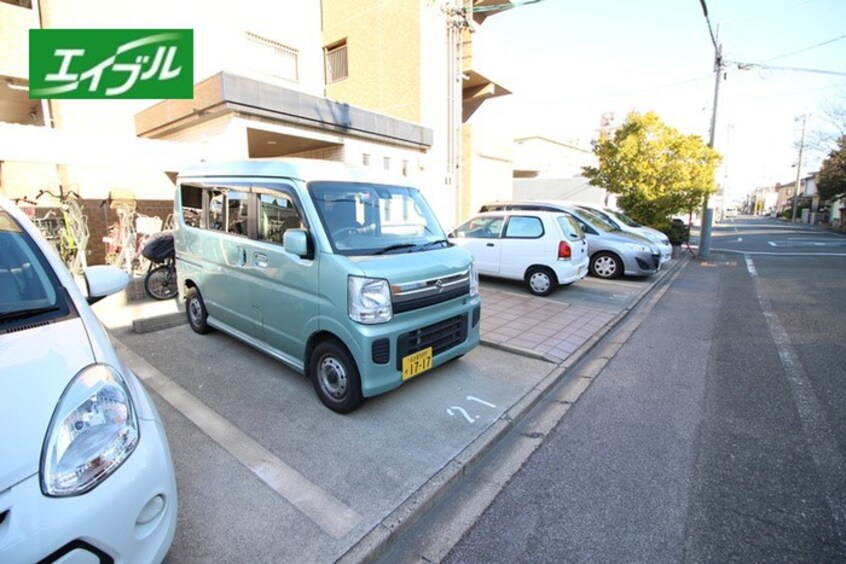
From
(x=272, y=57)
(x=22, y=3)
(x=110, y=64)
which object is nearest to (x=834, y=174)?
(x=272, y=57)

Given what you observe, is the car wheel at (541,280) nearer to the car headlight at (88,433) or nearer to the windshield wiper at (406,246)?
the windshield wiper at (406,246)

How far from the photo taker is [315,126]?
8.91m

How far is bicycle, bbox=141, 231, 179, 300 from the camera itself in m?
6.18

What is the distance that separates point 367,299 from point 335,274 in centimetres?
32

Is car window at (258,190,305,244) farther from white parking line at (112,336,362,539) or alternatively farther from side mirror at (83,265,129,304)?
white parking line at (112,336,362,539)

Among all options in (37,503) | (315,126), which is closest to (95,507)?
(37,503)

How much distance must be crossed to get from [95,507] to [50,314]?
1.03 meters

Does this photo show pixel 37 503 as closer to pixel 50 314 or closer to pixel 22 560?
pixel 22 560

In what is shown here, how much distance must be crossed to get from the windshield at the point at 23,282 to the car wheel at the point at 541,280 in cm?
684

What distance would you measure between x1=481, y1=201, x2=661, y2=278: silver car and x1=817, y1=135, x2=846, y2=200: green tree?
1191 inches

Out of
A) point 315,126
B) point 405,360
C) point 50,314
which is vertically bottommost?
point 405,360

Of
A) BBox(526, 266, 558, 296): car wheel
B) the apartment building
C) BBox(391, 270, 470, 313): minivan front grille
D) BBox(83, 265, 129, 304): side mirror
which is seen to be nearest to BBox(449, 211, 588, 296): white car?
BBox(526, 266, 558, 296): car wheel

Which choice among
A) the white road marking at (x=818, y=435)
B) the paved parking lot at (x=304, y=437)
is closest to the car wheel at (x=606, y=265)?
the white road marking at (x=818, y=435)

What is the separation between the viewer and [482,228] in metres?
8.52
